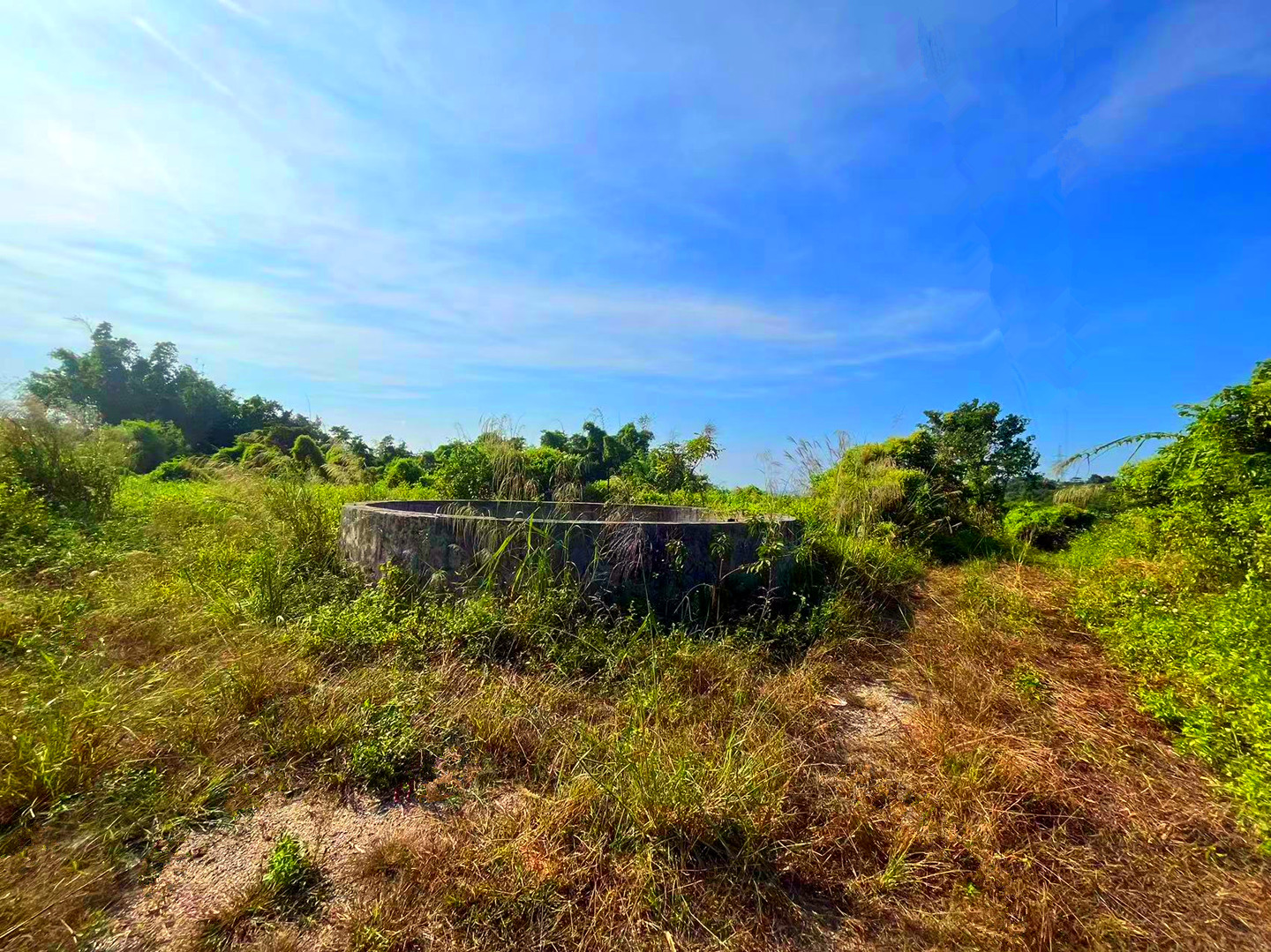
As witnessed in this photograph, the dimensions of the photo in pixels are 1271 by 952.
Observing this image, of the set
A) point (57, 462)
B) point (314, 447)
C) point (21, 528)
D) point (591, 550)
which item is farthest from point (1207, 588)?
point (314, 447)

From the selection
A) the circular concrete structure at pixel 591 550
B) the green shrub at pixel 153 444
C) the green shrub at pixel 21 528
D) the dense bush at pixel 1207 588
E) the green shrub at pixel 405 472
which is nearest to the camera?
the dense bush at pixel 1207 588

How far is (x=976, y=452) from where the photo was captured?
9258 mm

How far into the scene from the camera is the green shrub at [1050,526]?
6969mm

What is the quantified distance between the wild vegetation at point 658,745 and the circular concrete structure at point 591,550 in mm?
196

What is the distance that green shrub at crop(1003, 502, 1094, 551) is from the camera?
6969 millimetres

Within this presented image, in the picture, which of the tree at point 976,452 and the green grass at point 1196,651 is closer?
the green grass at point 1196,651

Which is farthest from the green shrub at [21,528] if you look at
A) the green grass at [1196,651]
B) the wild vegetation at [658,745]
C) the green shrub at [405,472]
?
the green grass at [1196,651]

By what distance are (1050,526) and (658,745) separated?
663 centimetres

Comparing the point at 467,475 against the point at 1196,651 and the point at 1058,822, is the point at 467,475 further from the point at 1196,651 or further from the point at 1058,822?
the point at 1196,651

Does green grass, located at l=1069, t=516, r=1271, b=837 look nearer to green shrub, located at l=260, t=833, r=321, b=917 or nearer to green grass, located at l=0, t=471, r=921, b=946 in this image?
green grass, located at l=0, t=471, r=921, b=946

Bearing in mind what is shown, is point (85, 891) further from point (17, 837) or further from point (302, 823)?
point (302, 823)

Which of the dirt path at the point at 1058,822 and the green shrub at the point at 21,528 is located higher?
the green shrub at the point at 21,528

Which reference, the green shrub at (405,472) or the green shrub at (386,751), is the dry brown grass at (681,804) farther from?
the green shrub at (405,472)

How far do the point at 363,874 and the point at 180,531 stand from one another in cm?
574
